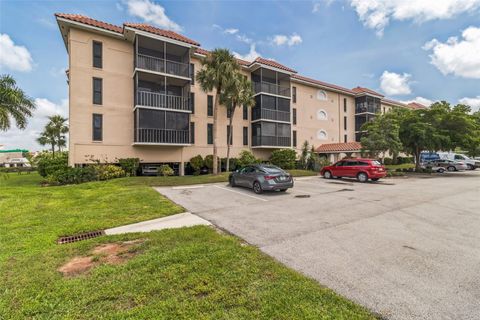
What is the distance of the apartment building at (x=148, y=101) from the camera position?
16.9 meters

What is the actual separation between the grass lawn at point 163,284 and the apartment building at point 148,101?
1325 centimetres

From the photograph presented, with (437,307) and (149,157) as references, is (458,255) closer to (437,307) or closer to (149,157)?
(437,307)

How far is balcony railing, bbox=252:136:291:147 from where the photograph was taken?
938 inches

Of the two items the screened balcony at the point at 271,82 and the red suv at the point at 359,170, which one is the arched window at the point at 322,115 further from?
the red suv at the point at 359,170

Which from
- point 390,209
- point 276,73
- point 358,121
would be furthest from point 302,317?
point 358,121

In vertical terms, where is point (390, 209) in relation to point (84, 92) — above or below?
below

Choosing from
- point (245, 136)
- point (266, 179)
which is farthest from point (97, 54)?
point (266, 179)

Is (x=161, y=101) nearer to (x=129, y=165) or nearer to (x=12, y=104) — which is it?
(x=129, y=165)

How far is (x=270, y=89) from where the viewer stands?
975 inches

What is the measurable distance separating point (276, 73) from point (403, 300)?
24.8 meters

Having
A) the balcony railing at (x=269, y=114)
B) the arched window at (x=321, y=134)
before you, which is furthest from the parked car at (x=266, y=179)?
the arched window at (x=321, y=134)

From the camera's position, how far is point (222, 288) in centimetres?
319

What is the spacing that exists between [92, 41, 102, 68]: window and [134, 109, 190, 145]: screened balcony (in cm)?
464

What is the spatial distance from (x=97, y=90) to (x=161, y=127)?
5552mm
